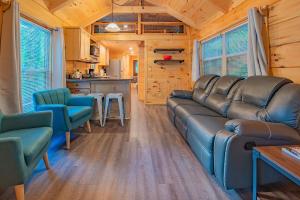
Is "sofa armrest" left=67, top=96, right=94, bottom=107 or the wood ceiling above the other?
the wood ceiling

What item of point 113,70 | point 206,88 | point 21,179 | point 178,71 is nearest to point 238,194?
point 21,179

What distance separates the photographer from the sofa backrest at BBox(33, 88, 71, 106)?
3214mm

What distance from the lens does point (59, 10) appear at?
4.62m

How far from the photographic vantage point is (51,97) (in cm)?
359

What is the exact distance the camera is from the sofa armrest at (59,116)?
310cm

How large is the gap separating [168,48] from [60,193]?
6225mm

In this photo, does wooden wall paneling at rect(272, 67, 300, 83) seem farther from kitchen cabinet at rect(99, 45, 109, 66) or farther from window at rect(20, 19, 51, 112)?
kitchen cabinet at rect(99, 45, 109, 66)

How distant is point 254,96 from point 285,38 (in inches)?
37.2

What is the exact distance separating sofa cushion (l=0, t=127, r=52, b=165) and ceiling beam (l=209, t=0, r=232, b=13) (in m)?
4.06

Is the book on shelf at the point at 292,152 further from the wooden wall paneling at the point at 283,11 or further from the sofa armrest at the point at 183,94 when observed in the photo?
the sofa armrest at the point at 183,94

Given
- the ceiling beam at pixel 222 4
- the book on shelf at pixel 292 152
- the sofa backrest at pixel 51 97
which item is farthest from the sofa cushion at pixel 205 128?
the ceiling beam at pixel 222 4

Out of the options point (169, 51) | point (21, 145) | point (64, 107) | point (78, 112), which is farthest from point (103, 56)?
point (21, 145)

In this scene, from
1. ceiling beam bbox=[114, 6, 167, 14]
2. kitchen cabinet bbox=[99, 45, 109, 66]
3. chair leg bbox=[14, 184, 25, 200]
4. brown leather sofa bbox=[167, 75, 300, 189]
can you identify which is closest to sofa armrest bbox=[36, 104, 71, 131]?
chair leg bbox=[14, 184, 25, 200]

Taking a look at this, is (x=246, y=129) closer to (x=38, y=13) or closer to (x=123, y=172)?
(x=123, y=172)
